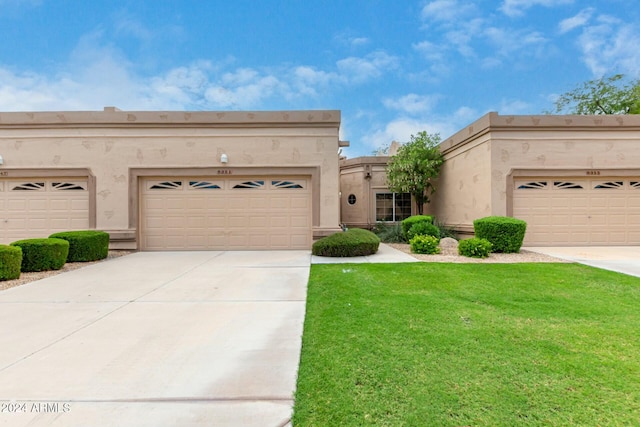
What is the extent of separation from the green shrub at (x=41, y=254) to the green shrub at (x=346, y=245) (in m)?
6.46

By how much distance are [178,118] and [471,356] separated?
11127mm

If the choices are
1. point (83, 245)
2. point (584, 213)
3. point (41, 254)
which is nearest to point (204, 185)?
point (83, 245)

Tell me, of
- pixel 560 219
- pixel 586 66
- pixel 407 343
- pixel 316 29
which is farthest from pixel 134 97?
pixel 586 66

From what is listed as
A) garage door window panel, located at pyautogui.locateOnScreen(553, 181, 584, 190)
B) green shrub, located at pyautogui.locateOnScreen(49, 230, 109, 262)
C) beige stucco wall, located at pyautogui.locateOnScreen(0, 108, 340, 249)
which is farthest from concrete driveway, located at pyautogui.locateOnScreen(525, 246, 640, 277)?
green shrub, located at pyautogui.locateOnScreen(49, 230, 109, 262)

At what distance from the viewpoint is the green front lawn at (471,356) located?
90.3 inches

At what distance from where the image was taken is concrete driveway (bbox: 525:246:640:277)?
731 centimetres

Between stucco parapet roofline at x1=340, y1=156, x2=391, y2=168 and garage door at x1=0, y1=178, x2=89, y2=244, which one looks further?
stucco parapet roofline at x1=340, y1=156, x2=391, y2=168

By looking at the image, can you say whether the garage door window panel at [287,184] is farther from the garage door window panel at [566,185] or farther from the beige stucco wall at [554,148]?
the garage door window panel at [566,185]

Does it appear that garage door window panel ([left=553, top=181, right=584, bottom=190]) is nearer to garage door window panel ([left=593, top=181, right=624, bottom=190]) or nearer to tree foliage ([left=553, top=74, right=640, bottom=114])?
garage door window panel ([left=593, top=181, right=624, bottom=190])

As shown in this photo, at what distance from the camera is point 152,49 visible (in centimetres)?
1559

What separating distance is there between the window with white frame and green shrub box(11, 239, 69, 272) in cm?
1274

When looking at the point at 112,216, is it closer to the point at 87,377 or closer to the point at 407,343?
the point at 87,377

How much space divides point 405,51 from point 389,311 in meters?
19.4

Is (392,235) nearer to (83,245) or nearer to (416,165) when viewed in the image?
(416,165)
